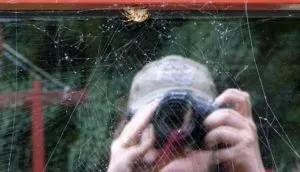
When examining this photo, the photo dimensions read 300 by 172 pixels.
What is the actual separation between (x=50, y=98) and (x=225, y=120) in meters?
0.38

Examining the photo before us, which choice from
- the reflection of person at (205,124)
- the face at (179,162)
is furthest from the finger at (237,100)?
the face at (179,162)

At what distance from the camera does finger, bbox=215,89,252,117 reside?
1.30m

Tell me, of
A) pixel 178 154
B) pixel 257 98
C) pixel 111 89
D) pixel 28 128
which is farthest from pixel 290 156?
pixel 28 128

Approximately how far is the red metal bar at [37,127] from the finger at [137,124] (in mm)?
170

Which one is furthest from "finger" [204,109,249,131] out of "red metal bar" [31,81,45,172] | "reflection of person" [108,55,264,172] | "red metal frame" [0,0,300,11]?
"red metal bar" [31,81,45,172]

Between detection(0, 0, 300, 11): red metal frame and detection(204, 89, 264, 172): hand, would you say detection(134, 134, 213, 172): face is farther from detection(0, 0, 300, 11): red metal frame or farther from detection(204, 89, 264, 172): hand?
detection(0, 0, 300, 11): red metal frame

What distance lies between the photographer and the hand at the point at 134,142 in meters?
1.28

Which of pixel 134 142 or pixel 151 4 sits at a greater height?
pixel 151 4

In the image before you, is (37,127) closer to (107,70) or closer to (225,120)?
(107,70)

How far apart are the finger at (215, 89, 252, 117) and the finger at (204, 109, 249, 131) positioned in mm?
14

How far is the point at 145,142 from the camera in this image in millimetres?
1280

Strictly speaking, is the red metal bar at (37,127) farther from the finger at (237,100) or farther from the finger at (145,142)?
the finger at (237,100)

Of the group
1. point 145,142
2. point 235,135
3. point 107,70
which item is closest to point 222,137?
point 235,135

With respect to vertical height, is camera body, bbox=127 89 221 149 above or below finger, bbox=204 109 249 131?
above
